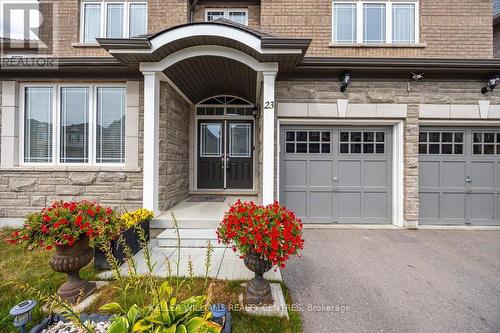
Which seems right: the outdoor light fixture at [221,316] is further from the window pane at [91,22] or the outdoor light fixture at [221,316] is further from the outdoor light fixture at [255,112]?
the window pane at [91,22]

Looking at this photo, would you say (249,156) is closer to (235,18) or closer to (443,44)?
(235,18)

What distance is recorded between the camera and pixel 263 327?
211 cm

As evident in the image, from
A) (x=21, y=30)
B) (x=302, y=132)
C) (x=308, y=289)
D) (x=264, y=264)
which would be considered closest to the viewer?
(x=264, y=264)

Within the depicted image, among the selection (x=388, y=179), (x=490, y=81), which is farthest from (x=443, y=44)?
(x=388, y=179)

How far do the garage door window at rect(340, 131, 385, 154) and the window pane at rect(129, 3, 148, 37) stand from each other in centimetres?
546

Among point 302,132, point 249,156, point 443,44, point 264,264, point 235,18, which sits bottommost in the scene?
point 264,264

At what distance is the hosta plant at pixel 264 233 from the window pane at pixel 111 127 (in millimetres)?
3729

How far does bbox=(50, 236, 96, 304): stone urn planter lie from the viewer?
2.37m

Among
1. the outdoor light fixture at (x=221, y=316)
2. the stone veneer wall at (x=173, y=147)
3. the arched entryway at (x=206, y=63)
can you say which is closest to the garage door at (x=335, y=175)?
the arched entryway at (x=206, y=63)

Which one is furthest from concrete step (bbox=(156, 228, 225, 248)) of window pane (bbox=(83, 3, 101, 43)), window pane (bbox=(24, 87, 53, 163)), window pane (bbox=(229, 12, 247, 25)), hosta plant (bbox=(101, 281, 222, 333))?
window pane (bbox=(229, 12, 247, 25))

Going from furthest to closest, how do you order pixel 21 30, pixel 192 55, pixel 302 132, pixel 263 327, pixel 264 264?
pixel 21 30
pixel 302 132
pixel 192 55
pixel 264 264
pixel 263 327

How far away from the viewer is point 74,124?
16.2 ft

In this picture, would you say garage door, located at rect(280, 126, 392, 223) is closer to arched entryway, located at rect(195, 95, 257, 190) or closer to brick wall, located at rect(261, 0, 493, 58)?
arched entryway, located at rect(195, 95, 257, 190)

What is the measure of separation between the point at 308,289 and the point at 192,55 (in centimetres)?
404
